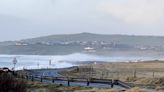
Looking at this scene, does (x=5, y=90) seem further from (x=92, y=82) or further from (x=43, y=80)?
(x=43, y=80)

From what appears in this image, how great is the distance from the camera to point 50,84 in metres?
60.2

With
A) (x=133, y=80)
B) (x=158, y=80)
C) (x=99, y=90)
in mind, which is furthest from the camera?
(x=133, y=80)

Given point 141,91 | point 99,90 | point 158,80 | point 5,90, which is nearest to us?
point 5,90

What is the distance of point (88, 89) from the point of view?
5450cm

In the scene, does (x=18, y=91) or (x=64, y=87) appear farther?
(x=64, y=87)

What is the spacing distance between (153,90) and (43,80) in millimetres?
17547

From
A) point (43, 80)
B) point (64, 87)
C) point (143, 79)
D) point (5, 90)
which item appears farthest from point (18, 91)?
point (143, 79)

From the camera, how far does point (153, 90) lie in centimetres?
5322

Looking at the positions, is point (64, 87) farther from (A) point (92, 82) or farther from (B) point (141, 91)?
(B) point (141, 91)

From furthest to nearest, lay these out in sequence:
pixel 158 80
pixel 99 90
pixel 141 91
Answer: pixel 158 80 < pixel 99 90 < pixel 141 91

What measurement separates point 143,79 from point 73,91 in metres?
16.1

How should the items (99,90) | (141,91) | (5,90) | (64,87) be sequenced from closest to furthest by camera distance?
(5,90) → (141,91) → (99,90) → (64,87)

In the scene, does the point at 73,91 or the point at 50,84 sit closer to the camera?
the point at 73,91

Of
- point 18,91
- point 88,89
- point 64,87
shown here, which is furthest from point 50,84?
point 18,91
